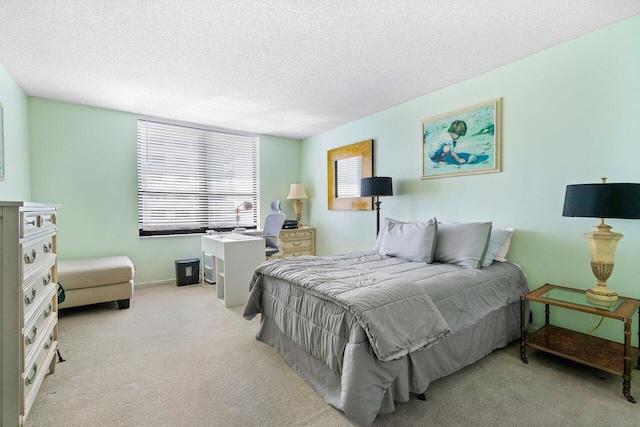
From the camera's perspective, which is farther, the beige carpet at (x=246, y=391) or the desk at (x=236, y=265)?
the desk at (x=236, y=265)

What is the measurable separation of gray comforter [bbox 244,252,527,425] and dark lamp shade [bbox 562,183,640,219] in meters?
0.78

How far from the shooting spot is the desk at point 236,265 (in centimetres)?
341

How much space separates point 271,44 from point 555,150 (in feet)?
8.21

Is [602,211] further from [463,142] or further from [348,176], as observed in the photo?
[348,176]

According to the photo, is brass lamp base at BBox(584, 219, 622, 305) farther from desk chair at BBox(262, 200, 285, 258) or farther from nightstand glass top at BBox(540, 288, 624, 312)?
desk chair at BBox(262, 200, 285, 258)

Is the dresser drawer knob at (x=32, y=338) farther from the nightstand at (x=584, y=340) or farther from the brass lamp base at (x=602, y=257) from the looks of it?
the brass lamp base at (x=602, y=257)

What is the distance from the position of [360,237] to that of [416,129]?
169 centimetres

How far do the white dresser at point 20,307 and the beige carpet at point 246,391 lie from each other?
0.97 ft

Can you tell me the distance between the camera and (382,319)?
60.9 inches

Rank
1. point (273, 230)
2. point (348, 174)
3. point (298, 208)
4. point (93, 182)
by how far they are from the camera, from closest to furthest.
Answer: point (93, 182)
point (273, 230)
point (348, 174)
point (298, 208)

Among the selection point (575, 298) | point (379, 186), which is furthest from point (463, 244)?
point (379, 186)

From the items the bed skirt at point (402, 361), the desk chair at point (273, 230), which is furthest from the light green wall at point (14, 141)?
the bed skirt at point (402, 361)

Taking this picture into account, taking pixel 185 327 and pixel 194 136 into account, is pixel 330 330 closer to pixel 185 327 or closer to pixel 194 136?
pixel 185 327

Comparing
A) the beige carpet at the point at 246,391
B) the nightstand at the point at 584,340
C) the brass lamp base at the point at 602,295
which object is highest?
the brass lamp base at the point at 602,295
